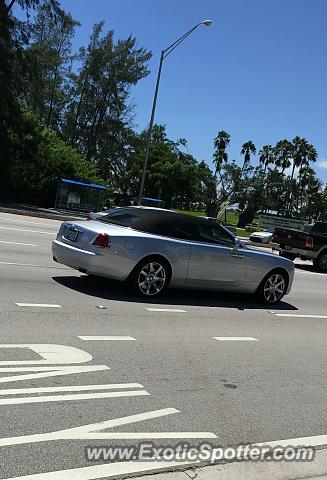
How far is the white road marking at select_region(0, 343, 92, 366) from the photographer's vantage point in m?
5.49

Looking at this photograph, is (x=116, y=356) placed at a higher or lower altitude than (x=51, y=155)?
lower

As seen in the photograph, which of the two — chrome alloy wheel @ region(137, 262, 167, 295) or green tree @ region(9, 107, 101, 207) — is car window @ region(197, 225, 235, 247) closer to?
chrome alloy wheel @ region(137, 262, 167, 295)

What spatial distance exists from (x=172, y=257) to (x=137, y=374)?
12.8 ft

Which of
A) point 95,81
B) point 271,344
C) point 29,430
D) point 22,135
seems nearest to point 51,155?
point 22,135

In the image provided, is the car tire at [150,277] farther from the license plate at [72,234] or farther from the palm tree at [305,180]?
the palm tree at [305,180]

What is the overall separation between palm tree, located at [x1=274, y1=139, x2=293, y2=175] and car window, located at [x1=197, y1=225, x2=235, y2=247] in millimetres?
82282

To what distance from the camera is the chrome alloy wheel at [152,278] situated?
923 cm

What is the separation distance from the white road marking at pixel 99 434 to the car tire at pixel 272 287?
6.42m

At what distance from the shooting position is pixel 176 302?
9.57 metres

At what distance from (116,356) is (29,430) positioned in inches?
81.2

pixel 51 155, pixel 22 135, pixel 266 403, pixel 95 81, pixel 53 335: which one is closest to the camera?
pixel 266 403

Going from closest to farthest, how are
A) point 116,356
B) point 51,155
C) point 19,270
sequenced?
point 116,356 < point 19,270 < point 51,155

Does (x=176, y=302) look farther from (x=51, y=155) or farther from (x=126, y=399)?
(x=51, y=155)

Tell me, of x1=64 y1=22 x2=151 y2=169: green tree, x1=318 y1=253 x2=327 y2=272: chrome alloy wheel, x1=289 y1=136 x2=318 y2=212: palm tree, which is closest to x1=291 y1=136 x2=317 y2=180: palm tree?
x1=289 y1=136 x2=318 y2=212: palm tree
